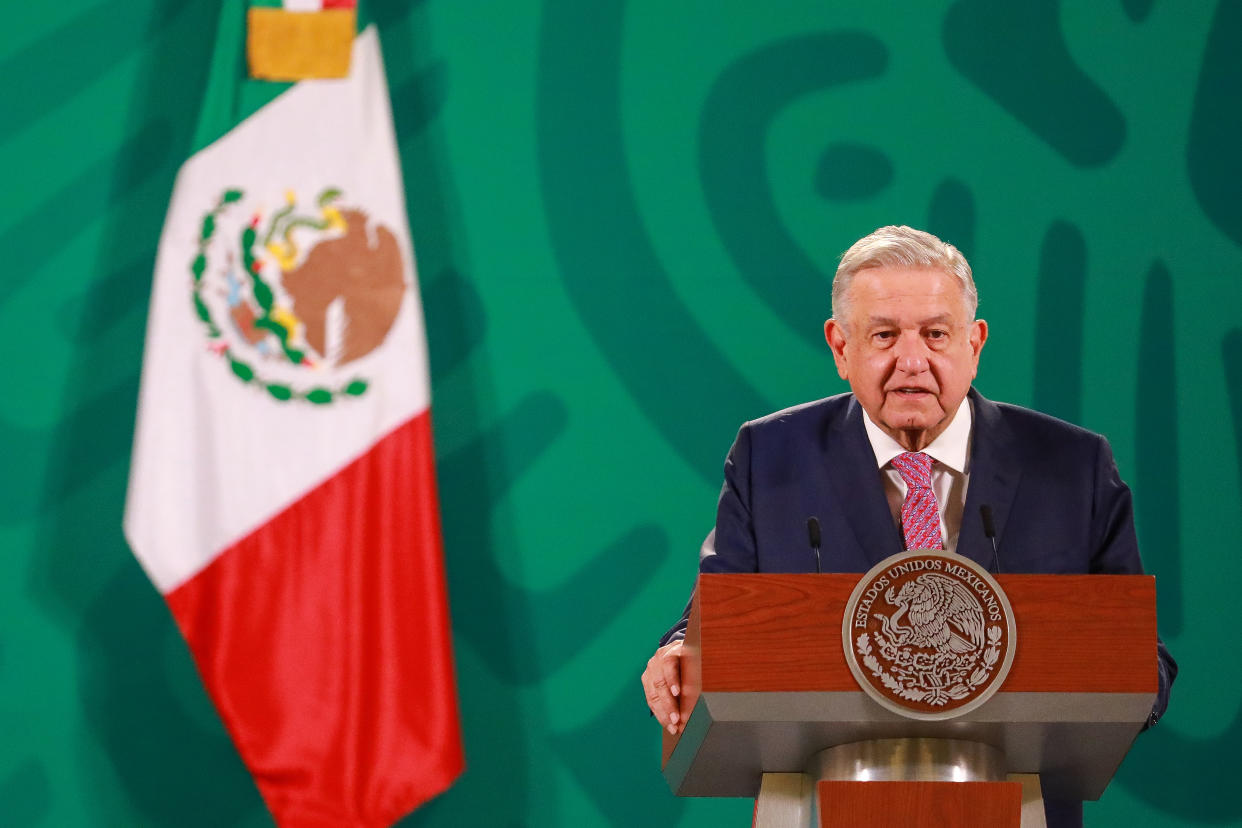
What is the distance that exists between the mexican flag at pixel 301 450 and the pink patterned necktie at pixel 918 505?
147 cm

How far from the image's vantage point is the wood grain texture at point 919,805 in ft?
4.42

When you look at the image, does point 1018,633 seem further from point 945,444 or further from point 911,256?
point 911,256

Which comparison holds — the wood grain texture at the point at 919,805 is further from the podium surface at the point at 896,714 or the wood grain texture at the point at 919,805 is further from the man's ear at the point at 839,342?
the man's ear at the point at 839,342

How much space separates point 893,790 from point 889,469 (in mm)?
787

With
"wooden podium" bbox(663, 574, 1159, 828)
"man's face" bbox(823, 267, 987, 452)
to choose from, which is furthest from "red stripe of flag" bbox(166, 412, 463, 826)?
"wooden podium" bbox(663, 574, 1159, 828)

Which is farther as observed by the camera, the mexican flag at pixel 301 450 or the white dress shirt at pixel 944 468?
the mexican flag at pixel 301 450

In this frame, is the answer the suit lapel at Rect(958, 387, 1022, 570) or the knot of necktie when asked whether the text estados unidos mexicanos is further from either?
the knot of necktie

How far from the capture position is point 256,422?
321 cm

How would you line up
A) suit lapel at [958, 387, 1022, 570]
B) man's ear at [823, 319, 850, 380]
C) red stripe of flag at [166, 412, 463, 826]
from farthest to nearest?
1. red stripe of flag at [166, 412, 463, 826]
2. man's ear at [823, 319, 850, 380]
3. suit lapel at [958, 387, 1022, 570]

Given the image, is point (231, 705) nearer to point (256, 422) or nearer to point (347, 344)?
point (256, 422)

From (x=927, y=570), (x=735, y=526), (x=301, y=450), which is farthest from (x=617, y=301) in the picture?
(x=927, y=570)

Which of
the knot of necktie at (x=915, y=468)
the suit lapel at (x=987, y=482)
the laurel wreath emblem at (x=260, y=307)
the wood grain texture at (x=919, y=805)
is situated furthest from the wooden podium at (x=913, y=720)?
the laurel wreath emblem at (x=260, y=307)

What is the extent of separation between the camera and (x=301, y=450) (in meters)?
3.22

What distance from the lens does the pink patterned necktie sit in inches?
75.8
